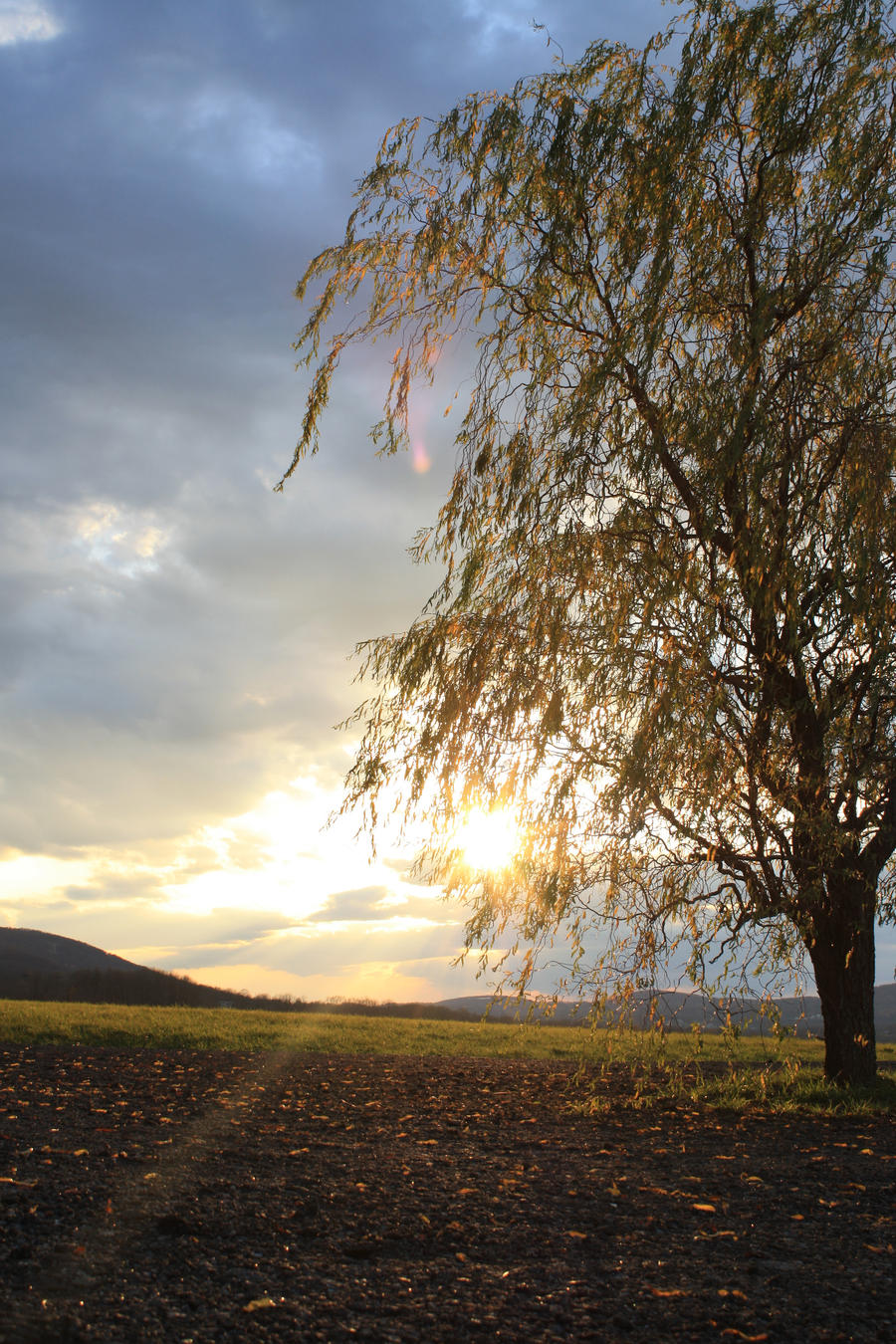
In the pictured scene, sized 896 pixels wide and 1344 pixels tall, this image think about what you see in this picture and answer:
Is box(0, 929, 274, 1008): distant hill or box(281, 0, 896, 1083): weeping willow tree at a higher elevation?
box(281, 0, 896, 1083): weeping willow tree

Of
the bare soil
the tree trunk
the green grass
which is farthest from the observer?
the tree trunk

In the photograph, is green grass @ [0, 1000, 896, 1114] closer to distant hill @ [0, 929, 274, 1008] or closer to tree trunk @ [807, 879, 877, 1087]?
tree trunk @ [807, 879, 877, 1087]

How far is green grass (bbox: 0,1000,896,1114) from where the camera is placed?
795cm

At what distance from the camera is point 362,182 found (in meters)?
8.46

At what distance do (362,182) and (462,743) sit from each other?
5606 millimetres

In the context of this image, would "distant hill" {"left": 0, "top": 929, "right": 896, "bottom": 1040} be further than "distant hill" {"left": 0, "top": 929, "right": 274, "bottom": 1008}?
No

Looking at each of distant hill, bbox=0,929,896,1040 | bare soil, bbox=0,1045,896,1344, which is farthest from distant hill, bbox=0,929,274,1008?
bare soil, bbox=0,1045,896,1344

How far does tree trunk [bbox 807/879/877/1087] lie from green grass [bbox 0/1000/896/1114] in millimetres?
295

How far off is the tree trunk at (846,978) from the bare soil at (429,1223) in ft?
3.57

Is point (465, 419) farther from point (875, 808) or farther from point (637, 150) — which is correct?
point (875, 808)

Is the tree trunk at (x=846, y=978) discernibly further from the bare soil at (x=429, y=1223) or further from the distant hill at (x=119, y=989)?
the distant hill at (x=119, y=989)

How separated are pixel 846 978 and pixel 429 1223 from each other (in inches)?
220

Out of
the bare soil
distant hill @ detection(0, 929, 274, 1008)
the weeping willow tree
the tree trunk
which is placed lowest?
distant hill @ detection(0, 929, 274, 1008)

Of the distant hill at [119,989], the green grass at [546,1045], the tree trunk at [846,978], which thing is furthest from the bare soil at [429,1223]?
the distant hill at [119,989]
